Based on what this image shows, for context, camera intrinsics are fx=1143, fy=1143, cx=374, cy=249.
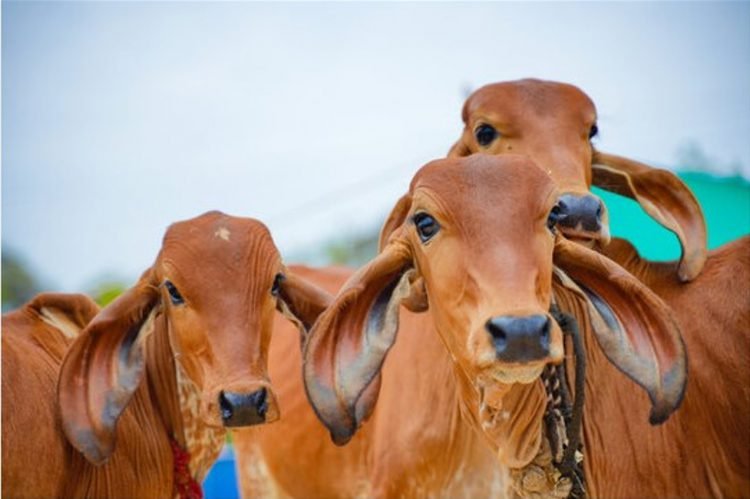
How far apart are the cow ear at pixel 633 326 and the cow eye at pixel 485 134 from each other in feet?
2.99

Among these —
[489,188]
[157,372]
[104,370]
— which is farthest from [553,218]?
[157,372]

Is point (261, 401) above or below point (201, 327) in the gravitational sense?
below

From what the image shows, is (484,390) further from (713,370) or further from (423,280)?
(713,370)

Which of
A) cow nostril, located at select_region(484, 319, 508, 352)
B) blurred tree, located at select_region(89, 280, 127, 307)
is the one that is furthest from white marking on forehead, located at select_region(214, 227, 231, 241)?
blurred tree, located at select_region(89, 280, 127, 307)

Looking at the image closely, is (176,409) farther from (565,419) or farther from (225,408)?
(565,419)

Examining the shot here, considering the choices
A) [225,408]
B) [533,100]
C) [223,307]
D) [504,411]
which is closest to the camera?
[504,411]

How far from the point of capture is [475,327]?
10.6ft

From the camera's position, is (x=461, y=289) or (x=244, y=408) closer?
(x=461, y=289)

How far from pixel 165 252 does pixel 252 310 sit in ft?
1.34

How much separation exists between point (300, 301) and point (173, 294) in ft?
1.57

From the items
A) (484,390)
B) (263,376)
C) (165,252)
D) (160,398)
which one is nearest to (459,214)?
(484,390)

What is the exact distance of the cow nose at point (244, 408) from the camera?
379 centimetres

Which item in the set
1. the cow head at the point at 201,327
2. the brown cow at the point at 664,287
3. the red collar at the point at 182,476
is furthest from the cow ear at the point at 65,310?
the brown cow at the point at 664,287

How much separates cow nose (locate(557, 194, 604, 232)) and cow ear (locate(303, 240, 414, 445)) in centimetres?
58
